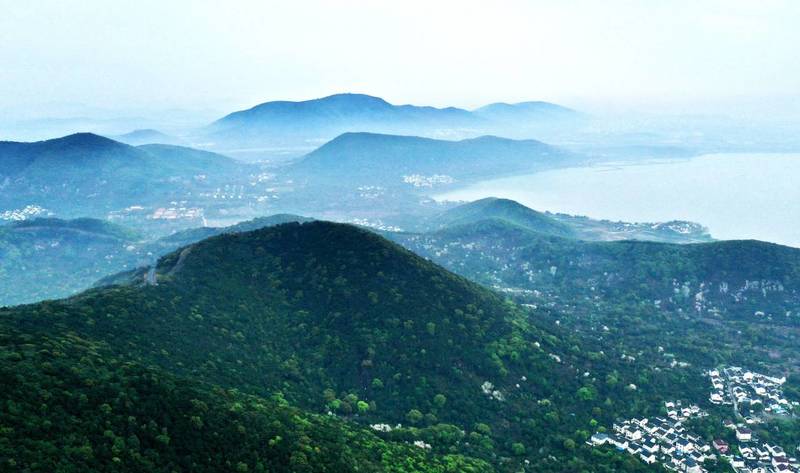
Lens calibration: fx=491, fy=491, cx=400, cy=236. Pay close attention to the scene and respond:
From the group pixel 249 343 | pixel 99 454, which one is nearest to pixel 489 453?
pixel 249 343

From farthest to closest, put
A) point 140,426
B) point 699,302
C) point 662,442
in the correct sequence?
point 699,302 < point 662,442 < point 140,426

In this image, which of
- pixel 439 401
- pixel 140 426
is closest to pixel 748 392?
pixel 439 401

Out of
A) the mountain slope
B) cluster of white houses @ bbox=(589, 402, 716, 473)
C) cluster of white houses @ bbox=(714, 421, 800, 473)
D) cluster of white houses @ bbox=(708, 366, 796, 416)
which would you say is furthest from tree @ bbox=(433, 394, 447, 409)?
cluster of white houses @ bbox=(708, 366, 796, 416)

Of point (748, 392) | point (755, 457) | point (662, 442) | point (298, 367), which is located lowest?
point (755, 457)

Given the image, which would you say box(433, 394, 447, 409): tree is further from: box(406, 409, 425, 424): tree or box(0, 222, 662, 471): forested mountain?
box(406, 409, 425, 424): tree

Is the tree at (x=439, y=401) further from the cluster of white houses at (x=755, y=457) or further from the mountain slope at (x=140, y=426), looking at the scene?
the cluster of white houses at (x=755, y=457)

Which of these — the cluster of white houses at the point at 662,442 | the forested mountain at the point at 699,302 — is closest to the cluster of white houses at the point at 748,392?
the forested mountain at the point at 699,302

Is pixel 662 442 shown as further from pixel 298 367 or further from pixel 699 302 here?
pixel 699 302
